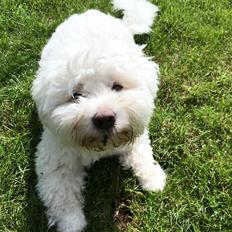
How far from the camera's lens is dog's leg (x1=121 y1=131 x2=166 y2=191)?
3.84 meters

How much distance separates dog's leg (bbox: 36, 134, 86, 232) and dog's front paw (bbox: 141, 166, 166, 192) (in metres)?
0.41

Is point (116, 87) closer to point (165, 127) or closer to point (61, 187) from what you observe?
point (61, 187)

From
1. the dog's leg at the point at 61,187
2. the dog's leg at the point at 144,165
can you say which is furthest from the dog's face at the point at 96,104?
the dog's leg at the point at 144,165

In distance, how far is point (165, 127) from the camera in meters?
4.20

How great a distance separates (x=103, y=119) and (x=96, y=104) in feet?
0.38

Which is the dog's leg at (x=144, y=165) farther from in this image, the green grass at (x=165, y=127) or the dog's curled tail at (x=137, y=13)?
the dog's curled tail at (x=137, y=13)

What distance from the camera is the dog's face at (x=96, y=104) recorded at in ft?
10.5

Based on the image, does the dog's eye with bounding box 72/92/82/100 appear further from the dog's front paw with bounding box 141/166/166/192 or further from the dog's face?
the dog's front paw with bounding box 141/166/166/192

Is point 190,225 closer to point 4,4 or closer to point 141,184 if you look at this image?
point 141,184

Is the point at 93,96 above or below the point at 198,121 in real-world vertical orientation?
above

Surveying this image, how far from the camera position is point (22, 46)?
486 cm

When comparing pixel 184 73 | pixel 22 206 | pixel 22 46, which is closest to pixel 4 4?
pixel 22 46

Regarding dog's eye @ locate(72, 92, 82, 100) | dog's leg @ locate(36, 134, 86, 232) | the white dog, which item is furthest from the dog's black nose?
dog's leg @ locate(36, 134, 86, 232)

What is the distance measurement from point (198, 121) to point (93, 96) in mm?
1193
